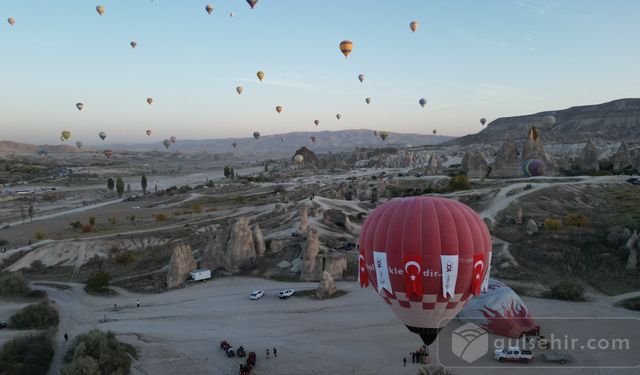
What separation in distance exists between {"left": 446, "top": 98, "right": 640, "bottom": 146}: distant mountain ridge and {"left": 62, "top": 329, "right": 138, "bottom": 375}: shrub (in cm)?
13236

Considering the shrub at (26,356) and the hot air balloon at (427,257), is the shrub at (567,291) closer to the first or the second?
the hot air balloon at (427,257)

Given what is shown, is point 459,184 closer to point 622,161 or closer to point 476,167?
point 476,167

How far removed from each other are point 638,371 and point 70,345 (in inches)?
1050

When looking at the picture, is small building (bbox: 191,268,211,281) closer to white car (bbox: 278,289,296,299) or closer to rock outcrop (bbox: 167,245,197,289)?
rock outcrop (bbox: 167,245,197,289)

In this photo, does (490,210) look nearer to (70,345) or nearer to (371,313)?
(371,313)

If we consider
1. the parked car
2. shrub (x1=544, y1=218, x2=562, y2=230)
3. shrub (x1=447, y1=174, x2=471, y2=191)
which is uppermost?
shrub (x1=447, y1=174, x2=471, y2=191)

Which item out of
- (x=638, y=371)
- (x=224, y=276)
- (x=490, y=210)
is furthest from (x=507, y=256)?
(x=224, y=276)

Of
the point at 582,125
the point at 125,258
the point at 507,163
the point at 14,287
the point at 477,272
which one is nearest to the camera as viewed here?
the point at 477,272

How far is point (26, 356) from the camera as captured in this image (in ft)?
70.3

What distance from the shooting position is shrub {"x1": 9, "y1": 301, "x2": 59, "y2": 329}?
2738 centimetres

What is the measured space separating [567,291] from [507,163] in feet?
179

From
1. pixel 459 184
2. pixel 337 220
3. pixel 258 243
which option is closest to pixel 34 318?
pixel 258 243

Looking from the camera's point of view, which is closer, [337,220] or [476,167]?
[337,220]

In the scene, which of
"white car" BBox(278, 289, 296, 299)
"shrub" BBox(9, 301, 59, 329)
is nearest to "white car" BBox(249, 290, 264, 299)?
"white car" BBox(278, 289, 296, 299)
